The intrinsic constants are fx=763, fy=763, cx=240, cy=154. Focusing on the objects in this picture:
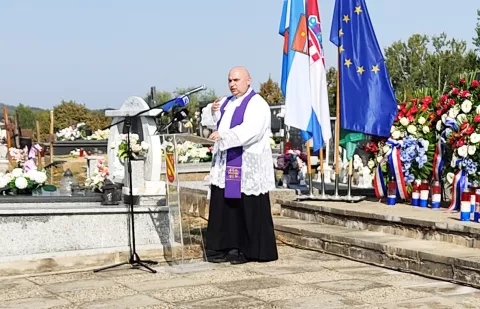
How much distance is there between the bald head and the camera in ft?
24.6

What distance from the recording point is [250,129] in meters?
7.38

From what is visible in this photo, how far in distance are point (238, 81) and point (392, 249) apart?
2.20 meters

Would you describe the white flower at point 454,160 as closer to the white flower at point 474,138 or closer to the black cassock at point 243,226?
the white flower at point 474,138

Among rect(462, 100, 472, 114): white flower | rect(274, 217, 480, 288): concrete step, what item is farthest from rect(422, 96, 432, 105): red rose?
rect(274, 217, 480, 288): concrete step

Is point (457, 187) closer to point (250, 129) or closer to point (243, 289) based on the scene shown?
point (250, 129)

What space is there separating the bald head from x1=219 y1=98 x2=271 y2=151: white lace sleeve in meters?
0.17

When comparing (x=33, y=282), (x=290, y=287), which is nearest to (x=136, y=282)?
(x=33, y=282)

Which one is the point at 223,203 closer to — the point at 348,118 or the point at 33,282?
the point at 33,282

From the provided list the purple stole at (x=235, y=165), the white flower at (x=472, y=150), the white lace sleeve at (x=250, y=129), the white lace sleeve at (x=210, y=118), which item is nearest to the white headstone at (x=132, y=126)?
the white lace sleeve at (x=210, y=118)

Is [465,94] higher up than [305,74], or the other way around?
[305,74]

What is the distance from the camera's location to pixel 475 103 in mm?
8914

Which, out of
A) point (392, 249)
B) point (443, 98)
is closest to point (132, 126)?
point (443, 98)

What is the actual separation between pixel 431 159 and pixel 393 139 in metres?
0.53

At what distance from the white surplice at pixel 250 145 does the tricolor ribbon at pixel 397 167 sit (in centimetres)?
243
